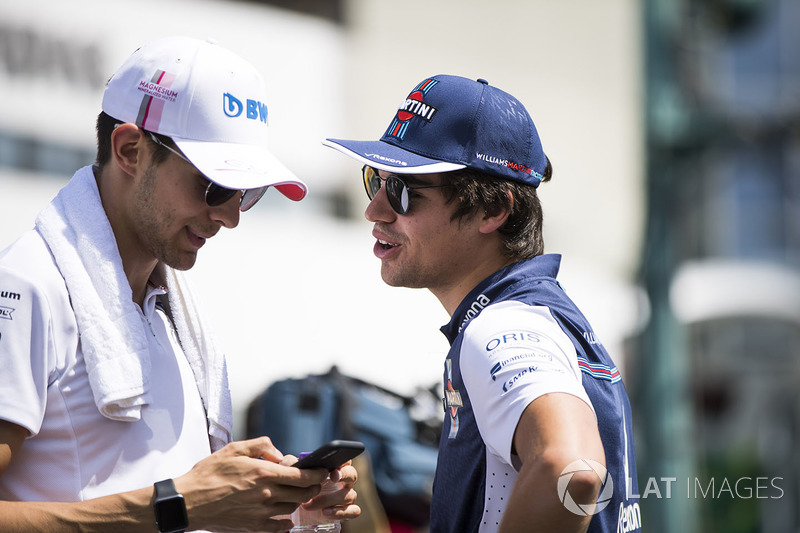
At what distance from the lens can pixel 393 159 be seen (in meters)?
2.31

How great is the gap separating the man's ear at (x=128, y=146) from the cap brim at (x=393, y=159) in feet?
1.68

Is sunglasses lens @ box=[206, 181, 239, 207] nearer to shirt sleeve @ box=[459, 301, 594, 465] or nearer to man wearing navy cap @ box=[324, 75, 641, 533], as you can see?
man wearing navy cap @ box=[324, 75, 641, 533]

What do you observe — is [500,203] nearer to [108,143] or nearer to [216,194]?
[216,194]

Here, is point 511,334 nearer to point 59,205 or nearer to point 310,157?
point 59,205

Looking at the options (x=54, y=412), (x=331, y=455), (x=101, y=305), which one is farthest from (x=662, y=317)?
(x=54, y=412)

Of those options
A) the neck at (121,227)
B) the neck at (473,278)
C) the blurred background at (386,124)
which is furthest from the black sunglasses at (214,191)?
the blurred background at (386,124)

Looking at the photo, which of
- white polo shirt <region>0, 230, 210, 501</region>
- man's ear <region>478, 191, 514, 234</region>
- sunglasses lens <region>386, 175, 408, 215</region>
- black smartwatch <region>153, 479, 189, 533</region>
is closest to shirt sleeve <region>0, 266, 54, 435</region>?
white polo shirt <region>0, 230, 210, 501</region>

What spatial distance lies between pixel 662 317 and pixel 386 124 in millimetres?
2709

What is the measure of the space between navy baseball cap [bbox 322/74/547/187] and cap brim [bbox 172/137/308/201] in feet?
0.88

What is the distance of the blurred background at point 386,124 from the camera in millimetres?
5375

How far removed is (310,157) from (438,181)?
14.9ft

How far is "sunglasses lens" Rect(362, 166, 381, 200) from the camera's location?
98.5 inches

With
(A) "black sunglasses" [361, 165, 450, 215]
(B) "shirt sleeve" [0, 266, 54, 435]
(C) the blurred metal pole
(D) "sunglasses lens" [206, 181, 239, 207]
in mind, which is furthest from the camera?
(C) the blurred metal pole

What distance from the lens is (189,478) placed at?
180 centimetres
